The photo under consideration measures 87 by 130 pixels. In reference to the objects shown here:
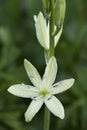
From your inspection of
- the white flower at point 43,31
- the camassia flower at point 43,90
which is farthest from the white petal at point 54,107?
the white flower at point 43,31

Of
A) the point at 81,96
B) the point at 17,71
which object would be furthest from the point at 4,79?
the point at 81,96

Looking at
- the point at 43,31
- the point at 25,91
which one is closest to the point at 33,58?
the point at 43,31

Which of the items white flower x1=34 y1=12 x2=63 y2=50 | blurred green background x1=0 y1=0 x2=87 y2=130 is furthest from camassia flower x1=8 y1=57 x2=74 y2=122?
blurred green background x1=0 y1=0 x2=87 y2=130

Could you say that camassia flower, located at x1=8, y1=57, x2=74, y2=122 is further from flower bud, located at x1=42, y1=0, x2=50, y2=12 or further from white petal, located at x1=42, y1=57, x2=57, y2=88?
flower bud, located at x1=42, y1=0, x2=50, y2=12

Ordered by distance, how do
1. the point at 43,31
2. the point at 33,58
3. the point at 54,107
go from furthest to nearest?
1. the point at 33,58
2. the point at 43,31
3. the point at 54,107

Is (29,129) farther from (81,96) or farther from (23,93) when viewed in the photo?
(23,93)

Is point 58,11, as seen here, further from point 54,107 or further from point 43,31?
point 54,107
